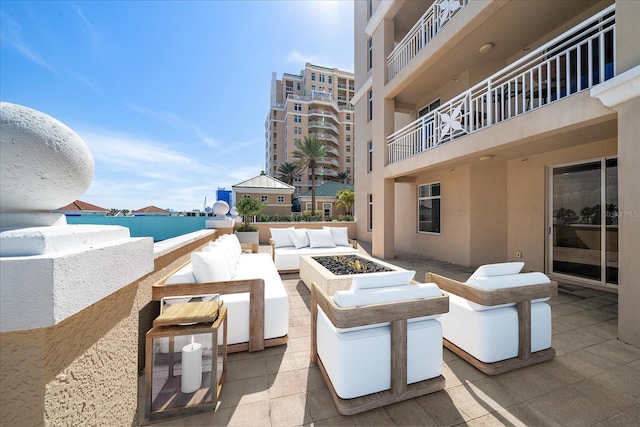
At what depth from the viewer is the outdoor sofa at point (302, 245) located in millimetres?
5824

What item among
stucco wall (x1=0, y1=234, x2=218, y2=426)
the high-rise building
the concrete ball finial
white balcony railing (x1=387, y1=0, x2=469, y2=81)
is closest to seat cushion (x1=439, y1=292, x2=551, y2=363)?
stucco wall (x1=0, y1=234, x2=218, y2=426)

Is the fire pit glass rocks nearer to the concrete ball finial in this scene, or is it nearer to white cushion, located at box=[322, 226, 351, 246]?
white cushion, located at box=[322, 226, 351, 246]

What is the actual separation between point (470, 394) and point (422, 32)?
7413 mm

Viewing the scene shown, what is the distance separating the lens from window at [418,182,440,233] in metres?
7.78

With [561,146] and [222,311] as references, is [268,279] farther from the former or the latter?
[561,146]

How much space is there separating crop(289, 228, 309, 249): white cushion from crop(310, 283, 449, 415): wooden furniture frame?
441 cm

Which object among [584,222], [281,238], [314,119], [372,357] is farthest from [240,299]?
[314,119]

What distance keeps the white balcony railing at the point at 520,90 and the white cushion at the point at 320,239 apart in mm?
2972

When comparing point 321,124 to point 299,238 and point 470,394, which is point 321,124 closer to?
point 299,238

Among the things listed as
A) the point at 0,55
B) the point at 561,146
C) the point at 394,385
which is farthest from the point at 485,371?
the point at 0,55

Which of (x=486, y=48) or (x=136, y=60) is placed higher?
(x=136, y=60)

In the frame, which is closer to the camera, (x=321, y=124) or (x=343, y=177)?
(x=321, y=124)

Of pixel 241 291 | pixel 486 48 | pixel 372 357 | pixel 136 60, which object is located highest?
pixel 136 60

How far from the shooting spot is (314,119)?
1439 inches
